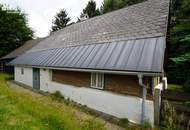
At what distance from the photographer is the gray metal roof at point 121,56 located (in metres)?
6.59

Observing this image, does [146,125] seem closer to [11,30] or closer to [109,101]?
[109,101]

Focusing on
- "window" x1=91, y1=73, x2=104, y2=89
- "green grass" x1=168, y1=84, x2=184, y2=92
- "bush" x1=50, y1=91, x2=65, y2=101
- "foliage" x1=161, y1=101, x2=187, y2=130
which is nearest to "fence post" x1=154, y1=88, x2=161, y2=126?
"foliage" x1=161, y1=101, x2=187, y2=130

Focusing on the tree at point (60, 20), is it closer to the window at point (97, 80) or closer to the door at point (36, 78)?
the door at point (36, 78)

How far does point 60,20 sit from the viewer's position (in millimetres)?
44844

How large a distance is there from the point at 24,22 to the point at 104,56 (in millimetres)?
29026

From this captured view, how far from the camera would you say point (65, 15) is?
149 ft

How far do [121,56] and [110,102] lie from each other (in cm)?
214

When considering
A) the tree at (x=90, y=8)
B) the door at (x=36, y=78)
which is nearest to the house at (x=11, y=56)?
the door at (x=36, y=78)

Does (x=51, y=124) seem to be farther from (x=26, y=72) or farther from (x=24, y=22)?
(x=24, y=22)

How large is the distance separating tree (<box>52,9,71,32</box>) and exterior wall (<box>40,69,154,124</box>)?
36020mm

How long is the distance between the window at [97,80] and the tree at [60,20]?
38.2m

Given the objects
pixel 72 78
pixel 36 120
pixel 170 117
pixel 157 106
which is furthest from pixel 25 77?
pixel 170 117

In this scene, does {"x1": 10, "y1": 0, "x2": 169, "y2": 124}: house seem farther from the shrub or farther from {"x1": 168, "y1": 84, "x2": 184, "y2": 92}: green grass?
{"x1": 168, "y1": 84, "x2": 184, "y2": 92}: green grass

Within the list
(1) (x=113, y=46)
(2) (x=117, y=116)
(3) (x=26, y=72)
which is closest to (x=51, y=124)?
(2) (x=117, y=116)
